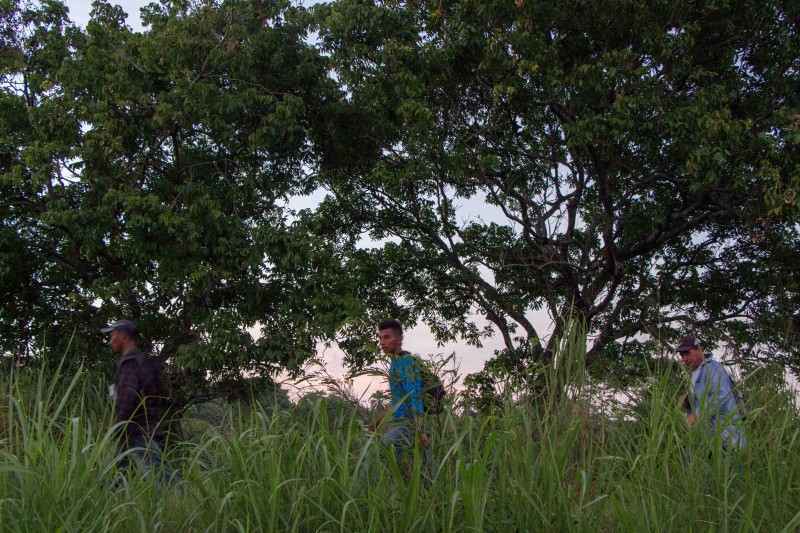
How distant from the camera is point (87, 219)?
11.9 metres

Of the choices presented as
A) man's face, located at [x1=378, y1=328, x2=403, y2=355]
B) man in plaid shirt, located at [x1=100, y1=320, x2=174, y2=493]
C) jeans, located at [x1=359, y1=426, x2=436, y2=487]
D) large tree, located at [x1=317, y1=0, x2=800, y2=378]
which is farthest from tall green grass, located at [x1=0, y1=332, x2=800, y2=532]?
large tree, located at [x1=317, y1=0, x2=800, y2=378]

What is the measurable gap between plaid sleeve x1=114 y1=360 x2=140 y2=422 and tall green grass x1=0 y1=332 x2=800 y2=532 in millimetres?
969

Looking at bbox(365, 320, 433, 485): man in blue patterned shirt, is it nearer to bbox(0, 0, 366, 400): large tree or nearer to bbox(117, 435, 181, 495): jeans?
bbox(117, 435, 181, 495): jeans

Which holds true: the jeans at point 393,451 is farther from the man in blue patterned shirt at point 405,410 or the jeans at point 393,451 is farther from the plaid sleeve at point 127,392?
the plaid sleeve at point 127,392

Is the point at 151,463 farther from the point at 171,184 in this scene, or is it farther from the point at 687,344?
the point at 171,184

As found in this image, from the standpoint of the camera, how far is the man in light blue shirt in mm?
3943

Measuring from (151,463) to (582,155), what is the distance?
10.7 meters

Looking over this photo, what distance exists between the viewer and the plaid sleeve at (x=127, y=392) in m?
4.94

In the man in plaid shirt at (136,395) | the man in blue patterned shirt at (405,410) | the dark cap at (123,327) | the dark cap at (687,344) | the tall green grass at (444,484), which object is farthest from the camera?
the dark cap at (123,327)

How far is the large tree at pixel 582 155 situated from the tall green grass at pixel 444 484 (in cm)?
601

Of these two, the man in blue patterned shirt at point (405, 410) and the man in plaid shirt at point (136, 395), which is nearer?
the man in blue patterned shirt at point (405, 410)

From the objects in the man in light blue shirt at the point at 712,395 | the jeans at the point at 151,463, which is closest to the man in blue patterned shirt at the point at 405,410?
the jeans at the point at 151,463

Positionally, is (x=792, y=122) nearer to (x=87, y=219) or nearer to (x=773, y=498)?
(x=773, y=498)

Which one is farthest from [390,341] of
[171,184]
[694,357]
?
[171,184]
